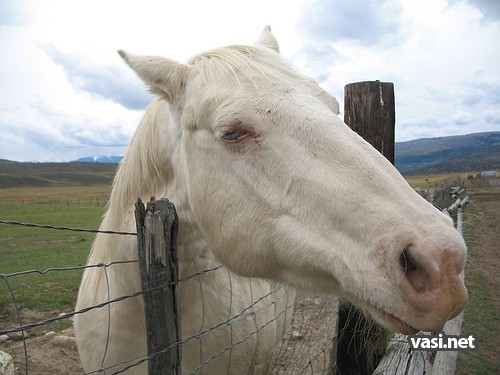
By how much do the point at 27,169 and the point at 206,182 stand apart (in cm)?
21120

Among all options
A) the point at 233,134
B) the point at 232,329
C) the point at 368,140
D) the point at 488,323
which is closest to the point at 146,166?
the point at 233,134

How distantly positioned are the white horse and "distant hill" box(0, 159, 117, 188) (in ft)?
323

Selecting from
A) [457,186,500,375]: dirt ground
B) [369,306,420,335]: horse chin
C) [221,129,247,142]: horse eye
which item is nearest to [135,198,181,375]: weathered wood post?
[221,129,247,142]: horse eye

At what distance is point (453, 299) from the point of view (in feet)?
4.83

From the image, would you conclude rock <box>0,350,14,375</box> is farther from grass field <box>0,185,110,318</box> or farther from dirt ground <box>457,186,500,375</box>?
grass field <box>0,185,110,318</box>

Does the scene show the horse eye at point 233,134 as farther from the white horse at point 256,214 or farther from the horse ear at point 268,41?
the horse ear at point 268,41

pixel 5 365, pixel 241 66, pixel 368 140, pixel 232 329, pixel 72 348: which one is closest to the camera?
pixel 241 66

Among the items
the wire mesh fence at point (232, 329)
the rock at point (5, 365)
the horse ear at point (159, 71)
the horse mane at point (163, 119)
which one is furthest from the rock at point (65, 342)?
the horse ear at point (159, 71)

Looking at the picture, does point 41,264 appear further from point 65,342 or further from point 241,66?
point 241,66

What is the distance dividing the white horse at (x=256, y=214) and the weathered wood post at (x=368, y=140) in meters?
0.67

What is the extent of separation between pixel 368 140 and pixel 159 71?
1654 millimetres

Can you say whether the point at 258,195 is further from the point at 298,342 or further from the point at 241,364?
the point at 298,342

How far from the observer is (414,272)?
5.03ft

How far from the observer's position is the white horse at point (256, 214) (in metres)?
1.57
